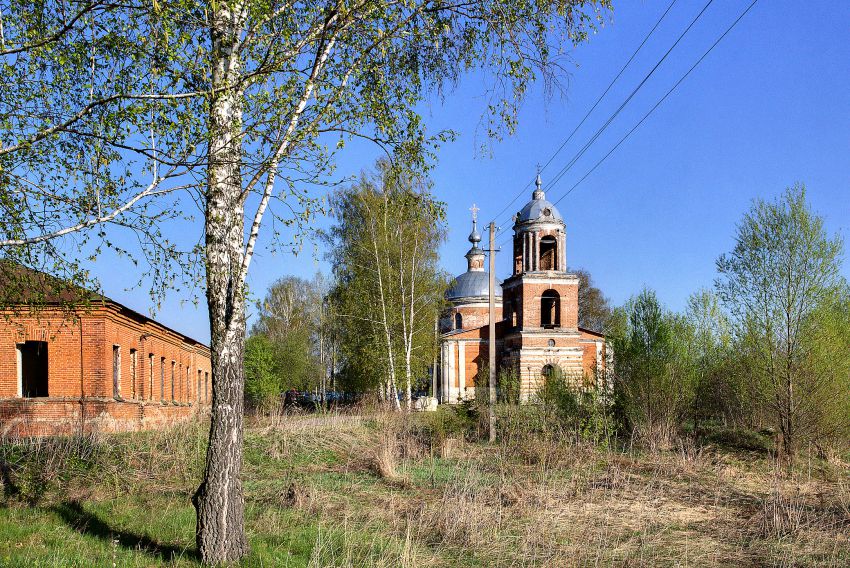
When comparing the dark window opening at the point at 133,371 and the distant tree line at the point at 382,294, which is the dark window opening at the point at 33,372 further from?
the distant tree line at the point at 382,294

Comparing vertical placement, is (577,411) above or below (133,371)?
below

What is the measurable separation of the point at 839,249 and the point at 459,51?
10645mm

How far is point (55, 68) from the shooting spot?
527cm

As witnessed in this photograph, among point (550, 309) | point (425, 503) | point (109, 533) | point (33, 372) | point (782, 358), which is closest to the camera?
point (109, 533)

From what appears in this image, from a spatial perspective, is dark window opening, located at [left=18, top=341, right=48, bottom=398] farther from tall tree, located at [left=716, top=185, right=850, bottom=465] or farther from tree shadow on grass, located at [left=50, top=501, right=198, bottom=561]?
tall tree, located at [left=716, top=185, right=850, bottom=465]

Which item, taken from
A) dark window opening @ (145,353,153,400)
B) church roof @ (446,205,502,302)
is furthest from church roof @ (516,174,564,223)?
dark window opening @ (145,353,153,400)

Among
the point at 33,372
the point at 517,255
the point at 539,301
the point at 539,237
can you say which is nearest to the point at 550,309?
the point at 539,301

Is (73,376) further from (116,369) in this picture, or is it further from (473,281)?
(473,281)

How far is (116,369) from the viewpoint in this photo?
1812 centimetres

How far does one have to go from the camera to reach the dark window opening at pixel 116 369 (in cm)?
1789

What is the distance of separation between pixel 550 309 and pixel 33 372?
2569 cm

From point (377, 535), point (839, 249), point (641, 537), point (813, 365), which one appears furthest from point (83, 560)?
point (839, 249)

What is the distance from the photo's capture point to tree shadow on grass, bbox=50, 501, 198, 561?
618 centimetres

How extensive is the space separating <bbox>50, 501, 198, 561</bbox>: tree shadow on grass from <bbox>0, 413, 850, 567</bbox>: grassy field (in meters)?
0.03
